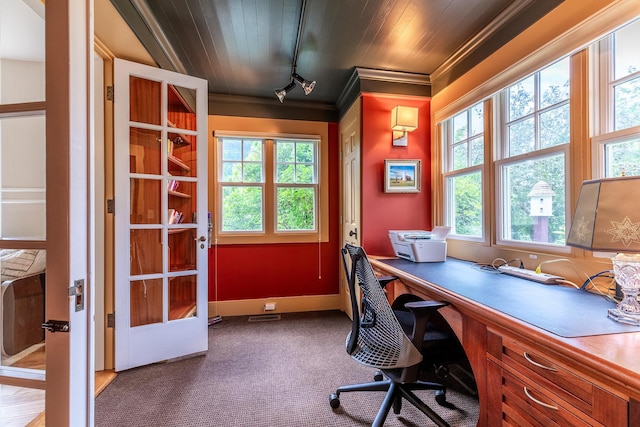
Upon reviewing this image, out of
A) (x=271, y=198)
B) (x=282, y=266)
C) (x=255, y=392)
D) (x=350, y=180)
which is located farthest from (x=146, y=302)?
(x=350, y=180)

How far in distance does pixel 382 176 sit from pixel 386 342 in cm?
167

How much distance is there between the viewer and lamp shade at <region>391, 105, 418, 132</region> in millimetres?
2551

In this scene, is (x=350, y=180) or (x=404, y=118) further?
(x=350, y=180)

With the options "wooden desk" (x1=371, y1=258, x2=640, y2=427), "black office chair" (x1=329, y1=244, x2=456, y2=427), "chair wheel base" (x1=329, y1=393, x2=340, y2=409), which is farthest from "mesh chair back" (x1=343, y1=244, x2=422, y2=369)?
"chair wheel base" (x1=329, y1=393, x2=340, y2=409)

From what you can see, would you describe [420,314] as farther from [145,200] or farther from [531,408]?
[145,200]

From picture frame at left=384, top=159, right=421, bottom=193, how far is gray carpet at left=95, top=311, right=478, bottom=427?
155cm

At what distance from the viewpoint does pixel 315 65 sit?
262 centimetres

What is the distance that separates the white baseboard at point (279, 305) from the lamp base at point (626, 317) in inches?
105

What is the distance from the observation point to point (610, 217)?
1.06 meters

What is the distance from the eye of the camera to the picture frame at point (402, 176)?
2717 millimetres

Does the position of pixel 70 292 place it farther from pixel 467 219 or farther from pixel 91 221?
pixel 467 219

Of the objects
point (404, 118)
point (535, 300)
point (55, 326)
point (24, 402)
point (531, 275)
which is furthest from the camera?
point (404, 118)

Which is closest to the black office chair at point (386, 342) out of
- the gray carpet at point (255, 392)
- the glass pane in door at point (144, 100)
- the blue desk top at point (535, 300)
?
the gray carpet at point (255, 392)

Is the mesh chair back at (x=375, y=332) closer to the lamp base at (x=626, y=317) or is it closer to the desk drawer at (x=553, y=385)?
the desk drawer at (x=553, y=385)
